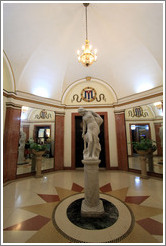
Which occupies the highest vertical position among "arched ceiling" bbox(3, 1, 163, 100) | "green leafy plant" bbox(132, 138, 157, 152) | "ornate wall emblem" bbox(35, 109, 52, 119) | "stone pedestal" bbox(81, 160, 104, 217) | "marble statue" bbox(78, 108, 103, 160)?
"arched ceiling" bbox(3, 1, 163, 100)

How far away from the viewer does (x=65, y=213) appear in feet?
8.20

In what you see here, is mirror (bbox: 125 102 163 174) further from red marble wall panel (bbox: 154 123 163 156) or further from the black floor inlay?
the black floor inlay

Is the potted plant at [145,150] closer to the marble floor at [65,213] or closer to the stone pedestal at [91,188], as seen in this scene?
the marble floor at [65,213]

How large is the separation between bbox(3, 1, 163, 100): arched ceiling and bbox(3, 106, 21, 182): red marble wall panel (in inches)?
53.3

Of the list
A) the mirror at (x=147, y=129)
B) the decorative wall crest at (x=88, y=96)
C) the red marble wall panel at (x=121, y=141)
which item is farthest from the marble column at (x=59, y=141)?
the mirror at (x=147, y=129)

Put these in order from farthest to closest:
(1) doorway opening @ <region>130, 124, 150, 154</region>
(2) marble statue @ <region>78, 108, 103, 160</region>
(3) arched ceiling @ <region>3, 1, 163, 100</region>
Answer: (1) doorway opening @ <region>130, 124, 150, 154</region> < (3) arched ceiling @ <region>3, 1, 163, 100</region> < (2) marble statue @ <region>78, 108, 103, 160</region>

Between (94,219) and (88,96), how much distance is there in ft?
18.5

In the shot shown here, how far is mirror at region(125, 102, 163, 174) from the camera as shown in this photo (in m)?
4.70

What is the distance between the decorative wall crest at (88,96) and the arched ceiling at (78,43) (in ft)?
2.72

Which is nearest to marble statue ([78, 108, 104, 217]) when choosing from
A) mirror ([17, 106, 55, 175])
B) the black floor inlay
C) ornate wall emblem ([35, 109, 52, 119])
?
the black floor inlay

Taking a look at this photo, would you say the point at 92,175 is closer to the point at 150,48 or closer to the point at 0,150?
the point at 0,150

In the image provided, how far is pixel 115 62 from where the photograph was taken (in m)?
5.53

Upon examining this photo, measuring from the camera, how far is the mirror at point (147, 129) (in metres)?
4.70

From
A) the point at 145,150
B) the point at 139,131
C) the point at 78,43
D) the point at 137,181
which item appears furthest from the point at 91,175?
the point at 78,43
